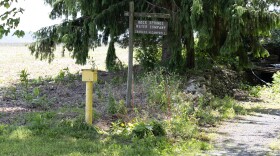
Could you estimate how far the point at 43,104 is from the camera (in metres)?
9.23

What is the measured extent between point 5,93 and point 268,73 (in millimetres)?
12421

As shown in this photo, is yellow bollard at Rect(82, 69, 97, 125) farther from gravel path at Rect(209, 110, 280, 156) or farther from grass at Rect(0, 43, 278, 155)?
gravel path at Rect(209, 110, 280, 156)

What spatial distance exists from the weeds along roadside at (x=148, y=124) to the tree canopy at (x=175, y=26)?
8.38ft

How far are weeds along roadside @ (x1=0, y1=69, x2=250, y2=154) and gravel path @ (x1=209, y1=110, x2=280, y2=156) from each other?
317 mm

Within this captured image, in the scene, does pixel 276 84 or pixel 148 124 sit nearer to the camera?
pixel 148 124

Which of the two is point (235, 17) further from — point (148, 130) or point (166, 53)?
point (148, 130)

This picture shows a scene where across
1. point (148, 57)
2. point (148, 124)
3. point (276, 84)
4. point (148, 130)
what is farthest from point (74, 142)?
point (276, 84)

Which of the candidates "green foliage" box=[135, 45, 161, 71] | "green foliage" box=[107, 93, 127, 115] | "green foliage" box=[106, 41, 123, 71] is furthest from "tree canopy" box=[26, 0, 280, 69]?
"green foliage" box=[107, 93, 127, 115]

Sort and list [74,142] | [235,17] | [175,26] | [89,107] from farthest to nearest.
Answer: [175,26] < [235,17] < [89,107] < [74,142]

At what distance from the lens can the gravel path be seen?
6619mm

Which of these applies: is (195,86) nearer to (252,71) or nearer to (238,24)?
(238,24)

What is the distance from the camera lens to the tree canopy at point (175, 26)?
35.6 ft

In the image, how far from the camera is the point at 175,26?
11742 mm

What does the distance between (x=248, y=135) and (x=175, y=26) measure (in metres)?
4.77
